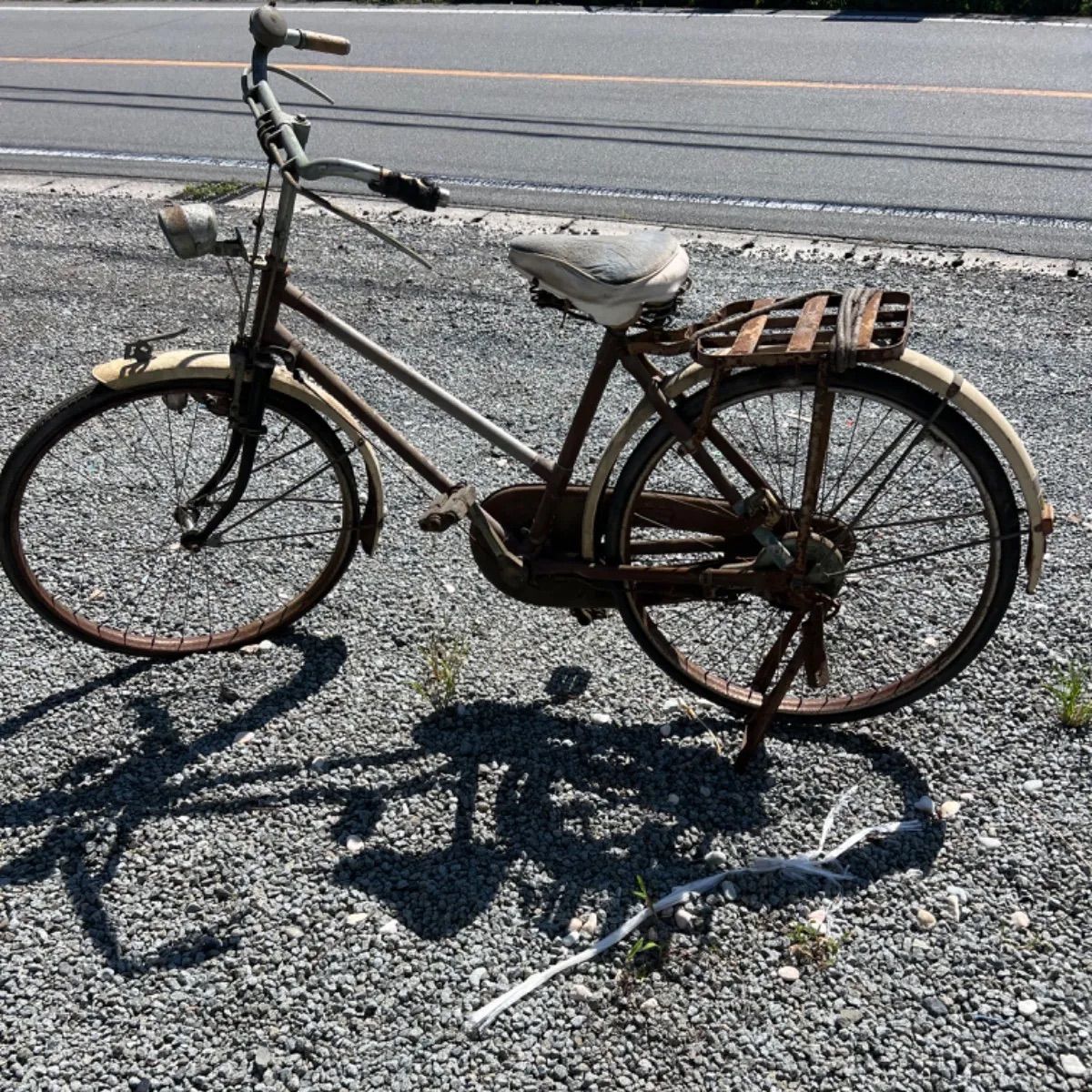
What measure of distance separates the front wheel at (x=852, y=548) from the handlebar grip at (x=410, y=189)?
78 cm

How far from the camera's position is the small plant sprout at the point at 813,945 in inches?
108

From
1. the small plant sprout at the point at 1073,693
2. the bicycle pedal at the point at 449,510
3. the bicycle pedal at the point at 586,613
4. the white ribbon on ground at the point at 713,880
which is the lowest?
Answer: the white ribbon on ground at the point at 713,880

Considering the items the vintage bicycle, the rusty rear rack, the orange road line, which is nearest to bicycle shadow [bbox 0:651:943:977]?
the vintage bicycle

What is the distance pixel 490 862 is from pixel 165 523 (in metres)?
2.11

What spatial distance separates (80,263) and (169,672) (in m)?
3.93

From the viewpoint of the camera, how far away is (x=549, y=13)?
46.7 feet

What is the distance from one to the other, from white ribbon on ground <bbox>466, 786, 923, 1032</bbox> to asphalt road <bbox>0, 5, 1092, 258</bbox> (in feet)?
15.3

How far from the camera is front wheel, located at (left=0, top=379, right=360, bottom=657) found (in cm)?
338

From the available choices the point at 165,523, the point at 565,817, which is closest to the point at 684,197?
the point at 165,523

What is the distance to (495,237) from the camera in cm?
696

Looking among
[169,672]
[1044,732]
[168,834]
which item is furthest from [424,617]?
[1044,732]

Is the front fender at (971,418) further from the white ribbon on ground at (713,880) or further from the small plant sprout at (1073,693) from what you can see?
the white ribbon on ground at (713,880)

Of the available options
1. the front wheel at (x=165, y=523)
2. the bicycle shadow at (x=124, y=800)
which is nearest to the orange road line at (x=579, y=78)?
the front wheel at (x=165, y=523)

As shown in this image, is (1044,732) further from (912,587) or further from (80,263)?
(80,263)
